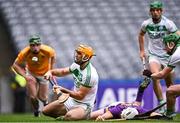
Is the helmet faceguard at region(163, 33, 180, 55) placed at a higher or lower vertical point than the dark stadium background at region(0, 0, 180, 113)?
lower

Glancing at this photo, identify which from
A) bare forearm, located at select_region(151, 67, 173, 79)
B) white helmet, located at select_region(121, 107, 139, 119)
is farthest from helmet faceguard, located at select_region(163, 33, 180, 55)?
white helmet, located at select_region(121, 107, 139, 119)

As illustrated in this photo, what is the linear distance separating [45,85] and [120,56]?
392 inches

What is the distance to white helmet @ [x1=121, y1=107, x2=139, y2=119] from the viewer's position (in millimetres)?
12289

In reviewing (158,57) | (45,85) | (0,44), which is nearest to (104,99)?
(45,85)

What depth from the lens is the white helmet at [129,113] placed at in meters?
12.3

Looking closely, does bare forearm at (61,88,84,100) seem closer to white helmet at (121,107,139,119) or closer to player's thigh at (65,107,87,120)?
player's thigh at (65,107,87,120)

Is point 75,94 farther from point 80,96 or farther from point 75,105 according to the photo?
point 75,105

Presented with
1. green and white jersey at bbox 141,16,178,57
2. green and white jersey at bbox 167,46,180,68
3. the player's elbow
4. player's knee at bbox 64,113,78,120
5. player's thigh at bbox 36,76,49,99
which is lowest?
player's knee at bbox 64,113,78,120

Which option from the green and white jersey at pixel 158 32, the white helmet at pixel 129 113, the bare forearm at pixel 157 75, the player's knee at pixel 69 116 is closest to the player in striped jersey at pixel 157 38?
the green and white jersey at pixel 158 32

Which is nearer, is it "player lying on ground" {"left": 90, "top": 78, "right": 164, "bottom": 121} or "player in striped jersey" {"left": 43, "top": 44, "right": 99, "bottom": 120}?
"player in striped jersey" {"left": 43, "top": 44, "right": 99, "bottom": 120}

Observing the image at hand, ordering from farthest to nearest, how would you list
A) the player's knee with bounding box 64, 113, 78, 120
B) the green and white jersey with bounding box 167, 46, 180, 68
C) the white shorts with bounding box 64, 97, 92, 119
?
the white shorts with bounding box 64, 97, 92, 119 < the player's knee with bounding box 64, 113, 78, 120 < the green and white jersey with bounding box 167, 46, 180, 68

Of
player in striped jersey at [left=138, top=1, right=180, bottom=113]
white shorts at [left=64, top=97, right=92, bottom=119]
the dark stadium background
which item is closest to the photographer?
white shorts at [left=64, top=97, right=92, bottom=119]

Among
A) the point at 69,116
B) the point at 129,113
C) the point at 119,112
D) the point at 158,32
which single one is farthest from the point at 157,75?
the point at 158,32

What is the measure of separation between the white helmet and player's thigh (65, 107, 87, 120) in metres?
0.65
